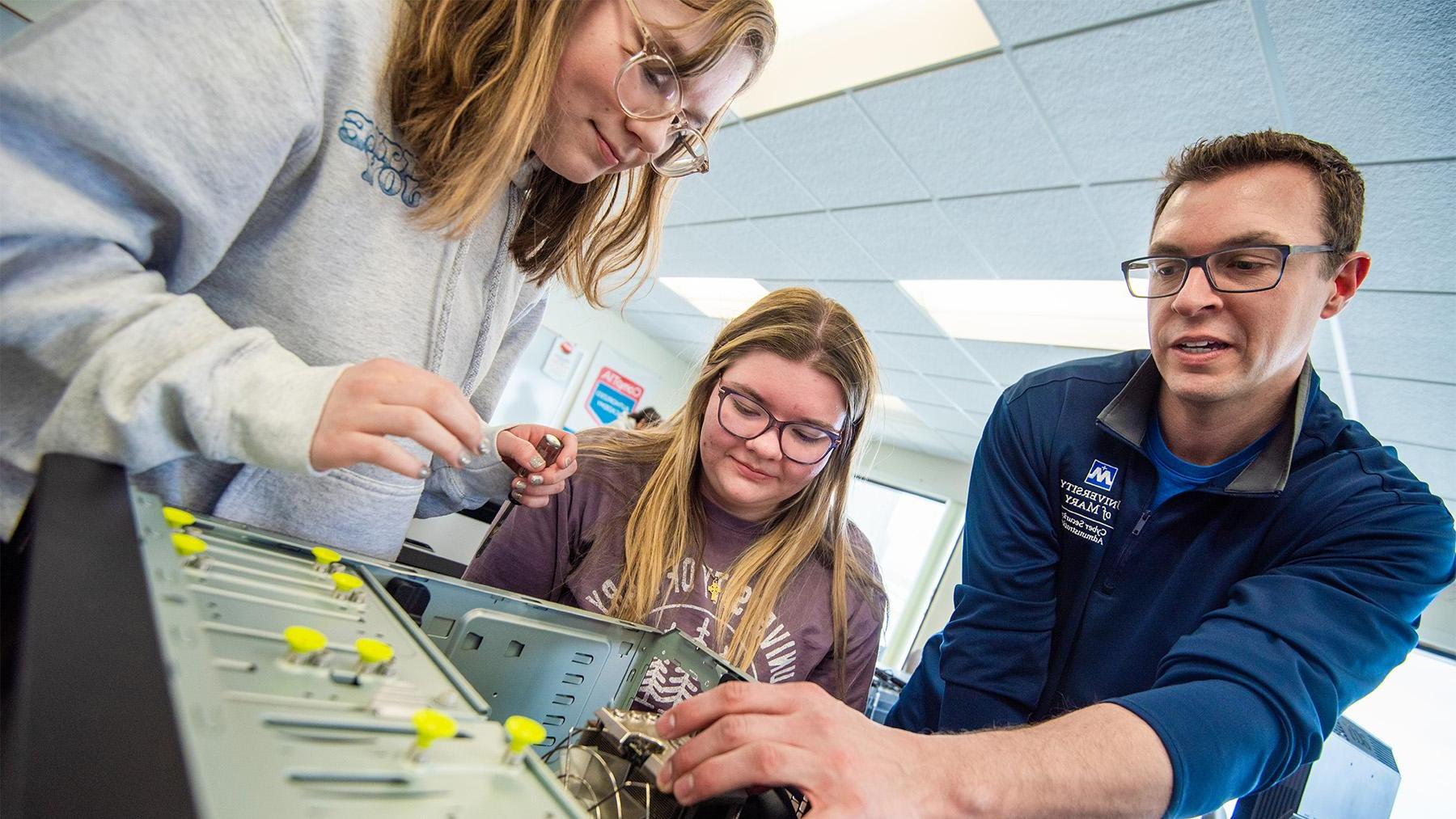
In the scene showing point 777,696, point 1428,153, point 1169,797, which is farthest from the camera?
point 1428,153

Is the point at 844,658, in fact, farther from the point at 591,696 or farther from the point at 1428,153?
the point at 1428,153

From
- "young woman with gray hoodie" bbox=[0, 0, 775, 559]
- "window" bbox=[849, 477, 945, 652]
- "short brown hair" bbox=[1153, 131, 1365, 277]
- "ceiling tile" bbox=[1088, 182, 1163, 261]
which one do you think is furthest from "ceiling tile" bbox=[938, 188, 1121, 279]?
"window" bbox=[849, 477, 945, 652]

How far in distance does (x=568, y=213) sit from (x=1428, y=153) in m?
2.18

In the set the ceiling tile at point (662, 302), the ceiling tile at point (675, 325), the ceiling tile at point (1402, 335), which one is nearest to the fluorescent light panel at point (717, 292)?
the ceiling tile at point (662, 302)

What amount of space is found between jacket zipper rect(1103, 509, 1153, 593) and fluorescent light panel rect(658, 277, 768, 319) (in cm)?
344

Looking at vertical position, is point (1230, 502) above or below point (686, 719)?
above

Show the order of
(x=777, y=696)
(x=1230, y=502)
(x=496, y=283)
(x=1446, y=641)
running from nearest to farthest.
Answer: (x=777, y=696)
(x=496, y=283)
(x=1230, y=502)
(x=1446, y=641)

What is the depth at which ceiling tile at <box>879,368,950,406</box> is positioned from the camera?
4775mm

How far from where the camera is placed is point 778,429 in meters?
1.11

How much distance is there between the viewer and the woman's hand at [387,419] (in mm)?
461

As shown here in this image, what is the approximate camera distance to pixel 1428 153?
1.72 meters

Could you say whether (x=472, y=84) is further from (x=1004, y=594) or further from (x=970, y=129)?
(x=970, y=129)

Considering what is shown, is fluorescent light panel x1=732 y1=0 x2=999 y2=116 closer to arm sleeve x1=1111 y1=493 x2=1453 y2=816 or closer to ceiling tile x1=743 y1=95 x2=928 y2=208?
ceiling tile x1=743 y1=95 x2=928 y2=208

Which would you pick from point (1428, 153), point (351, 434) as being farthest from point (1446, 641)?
point (351, 434)
